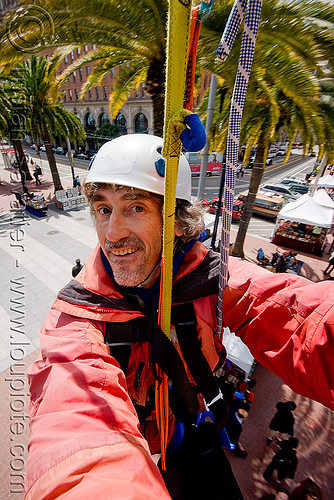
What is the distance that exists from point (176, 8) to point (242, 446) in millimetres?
5677

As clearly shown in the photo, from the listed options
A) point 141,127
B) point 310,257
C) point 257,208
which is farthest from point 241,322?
point 141,127

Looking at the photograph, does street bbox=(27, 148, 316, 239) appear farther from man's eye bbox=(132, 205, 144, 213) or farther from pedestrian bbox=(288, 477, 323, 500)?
man's eye bbox=(132, 205, 144, 213)

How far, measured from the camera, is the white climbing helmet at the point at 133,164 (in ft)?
5.36

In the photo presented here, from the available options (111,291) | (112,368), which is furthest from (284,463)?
(111,291)

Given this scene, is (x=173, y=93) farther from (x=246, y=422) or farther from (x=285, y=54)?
(x=246, y=422)

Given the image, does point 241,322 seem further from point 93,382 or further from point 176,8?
point 176,8

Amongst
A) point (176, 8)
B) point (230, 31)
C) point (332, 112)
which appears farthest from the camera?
point (332, 112)

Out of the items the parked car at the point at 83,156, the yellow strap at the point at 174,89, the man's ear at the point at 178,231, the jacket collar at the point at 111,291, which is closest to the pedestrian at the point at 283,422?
the jacket collar at the point at 111,291

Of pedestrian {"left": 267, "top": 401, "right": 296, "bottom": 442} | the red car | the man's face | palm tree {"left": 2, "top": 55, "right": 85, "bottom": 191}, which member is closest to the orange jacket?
the man's face

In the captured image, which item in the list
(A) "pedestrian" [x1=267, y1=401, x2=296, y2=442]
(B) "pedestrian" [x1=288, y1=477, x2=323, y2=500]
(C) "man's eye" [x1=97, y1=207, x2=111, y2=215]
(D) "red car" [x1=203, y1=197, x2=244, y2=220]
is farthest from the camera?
(D) "red car" [x1=203, y1=197, x2=244, y2=220]

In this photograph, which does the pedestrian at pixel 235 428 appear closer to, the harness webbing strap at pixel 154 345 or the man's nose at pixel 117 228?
the harness webbing strap at pixel 154 345

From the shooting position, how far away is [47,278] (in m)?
8.34

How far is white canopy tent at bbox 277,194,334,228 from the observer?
9.93 metres

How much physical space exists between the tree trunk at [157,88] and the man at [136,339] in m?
2.96
